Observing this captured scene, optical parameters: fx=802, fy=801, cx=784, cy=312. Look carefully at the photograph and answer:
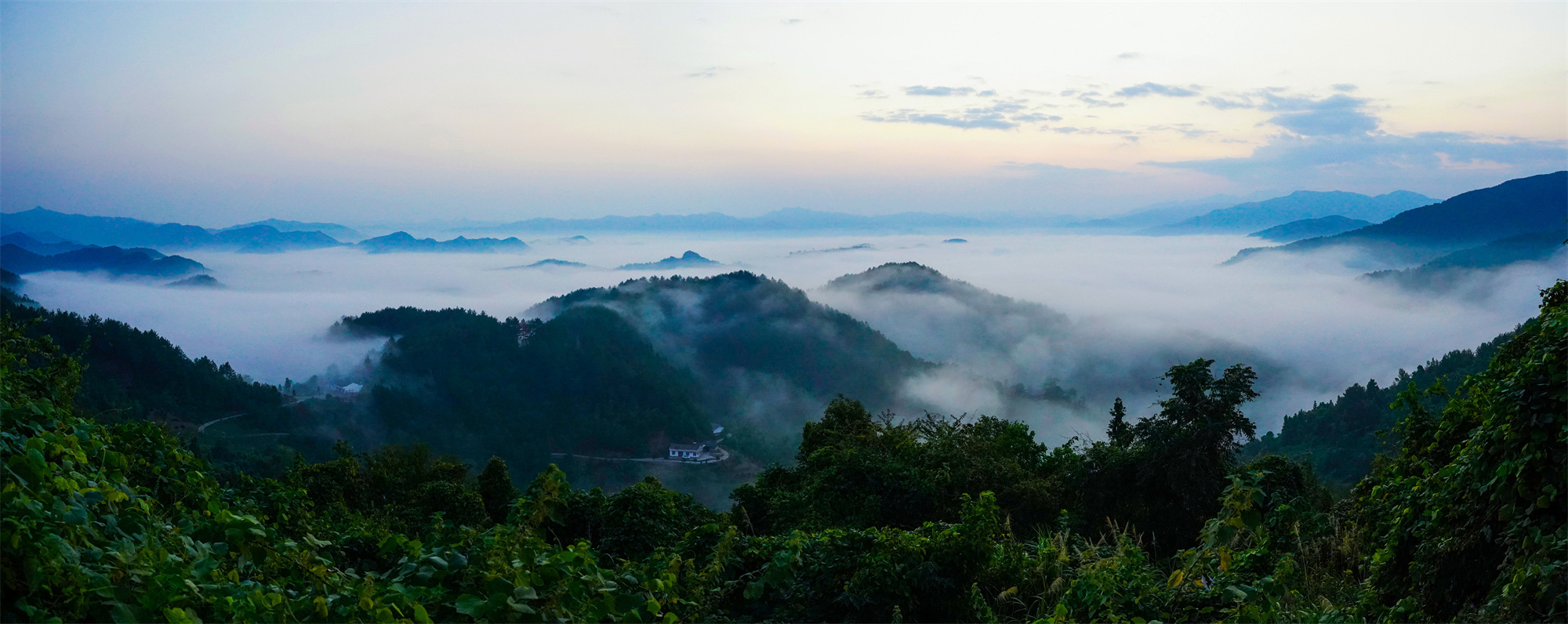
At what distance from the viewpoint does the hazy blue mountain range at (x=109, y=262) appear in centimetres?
7831

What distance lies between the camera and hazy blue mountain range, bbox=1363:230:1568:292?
103 metres

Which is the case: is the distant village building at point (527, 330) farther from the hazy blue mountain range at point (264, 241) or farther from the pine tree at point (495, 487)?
the hazy blue mountain range at point (264, 241)

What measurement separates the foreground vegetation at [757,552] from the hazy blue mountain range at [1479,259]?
12933 centimetres

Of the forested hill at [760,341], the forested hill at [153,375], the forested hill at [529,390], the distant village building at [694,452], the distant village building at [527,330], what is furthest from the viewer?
the forested hill at [760,341]

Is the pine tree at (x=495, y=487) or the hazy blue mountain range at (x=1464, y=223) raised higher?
the hazy blue mountain range at (x=1464, y=223)

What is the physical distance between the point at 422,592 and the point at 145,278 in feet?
378

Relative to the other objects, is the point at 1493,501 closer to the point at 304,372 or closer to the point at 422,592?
the point at 422,592

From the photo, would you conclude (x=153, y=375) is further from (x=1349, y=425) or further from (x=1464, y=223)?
(x=1464, y=223)

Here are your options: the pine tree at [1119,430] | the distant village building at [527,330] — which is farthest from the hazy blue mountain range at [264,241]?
the pine tree at [1119,430]

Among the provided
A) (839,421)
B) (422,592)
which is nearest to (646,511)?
(422,592)

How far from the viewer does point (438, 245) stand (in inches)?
6481

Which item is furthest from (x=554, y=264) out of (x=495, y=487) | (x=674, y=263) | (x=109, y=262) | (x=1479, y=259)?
(x=1479, y=259)

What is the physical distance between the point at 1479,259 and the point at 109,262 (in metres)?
172

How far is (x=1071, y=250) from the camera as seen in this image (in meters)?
199
